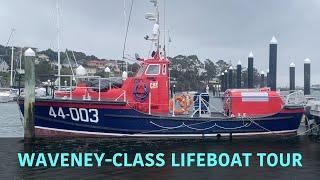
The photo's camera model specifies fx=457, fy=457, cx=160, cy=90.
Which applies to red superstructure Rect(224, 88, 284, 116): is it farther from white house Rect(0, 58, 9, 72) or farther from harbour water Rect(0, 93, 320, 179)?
white house Rect(0, 58, 9, 72)

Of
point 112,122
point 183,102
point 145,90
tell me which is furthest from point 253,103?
point 112,122

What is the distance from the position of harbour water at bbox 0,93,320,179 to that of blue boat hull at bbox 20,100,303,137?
1.18 feet

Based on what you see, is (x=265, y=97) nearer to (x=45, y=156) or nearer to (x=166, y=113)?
(x=166, y=113)

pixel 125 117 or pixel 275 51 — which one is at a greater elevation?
pixel 275 51

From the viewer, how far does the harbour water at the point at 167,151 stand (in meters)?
11.9

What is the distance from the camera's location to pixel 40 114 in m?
18.3

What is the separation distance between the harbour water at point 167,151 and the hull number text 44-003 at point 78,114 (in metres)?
0.88

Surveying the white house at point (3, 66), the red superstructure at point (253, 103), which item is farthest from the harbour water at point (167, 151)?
the white house at point (3, 66)

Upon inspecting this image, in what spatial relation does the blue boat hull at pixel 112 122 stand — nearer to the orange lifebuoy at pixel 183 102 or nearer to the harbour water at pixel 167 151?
the harbour water at pixel 167 151

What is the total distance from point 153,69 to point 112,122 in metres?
3.10

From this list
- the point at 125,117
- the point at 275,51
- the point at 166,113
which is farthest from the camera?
the point at 275,51

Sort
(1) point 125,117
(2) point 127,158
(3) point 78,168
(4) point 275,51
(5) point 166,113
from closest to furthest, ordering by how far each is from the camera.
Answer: (3) point 78,168 < (2) point 127,158 < (1) point 125,117 < (5) point 166,113 < (4) point 275,51

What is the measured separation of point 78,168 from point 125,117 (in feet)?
18.0

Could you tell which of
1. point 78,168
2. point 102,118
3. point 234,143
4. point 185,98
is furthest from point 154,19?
point 78,168
